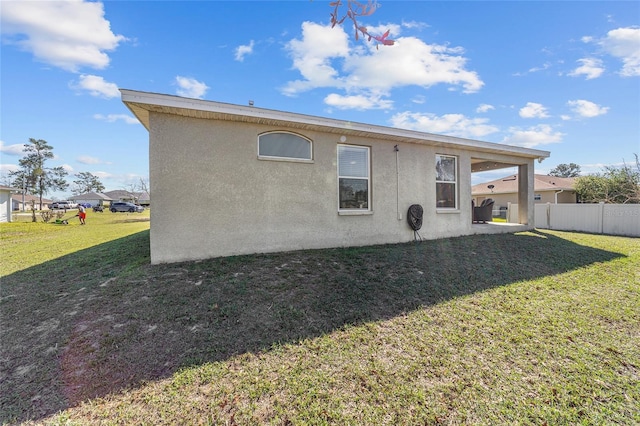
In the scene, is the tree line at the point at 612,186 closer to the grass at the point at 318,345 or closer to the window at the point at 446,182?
the window at the point at 446,182

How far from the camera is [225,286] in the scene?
13.6ft

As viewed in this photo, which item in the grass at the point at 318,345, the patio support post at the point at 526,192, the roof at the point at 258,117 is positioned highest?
the roof at the point at 258,117

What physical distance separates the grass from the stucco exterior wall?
74 cm

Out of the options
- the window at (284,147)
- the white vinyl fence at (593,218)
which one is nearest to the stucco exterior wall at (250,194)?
the window at (284,147)

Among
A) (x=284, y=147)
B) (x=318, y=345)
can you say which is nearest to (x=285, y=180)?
(x=284, y=147)

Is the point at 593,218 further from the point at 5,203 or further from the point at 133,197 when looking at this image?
the point at 133,197

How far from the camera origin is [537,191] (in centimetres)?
1972

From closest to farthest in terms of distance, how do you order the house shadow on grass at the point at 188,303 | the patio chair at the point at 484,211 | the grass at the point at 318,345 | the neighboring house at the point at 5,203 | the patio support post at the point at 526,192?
the grass at the point at 318,345
the house shadow on grass at the point at 188,303
the patio support post at the point at 526,192
the patio chair at the point at 484,211
the neighboring house at the point at 5,203

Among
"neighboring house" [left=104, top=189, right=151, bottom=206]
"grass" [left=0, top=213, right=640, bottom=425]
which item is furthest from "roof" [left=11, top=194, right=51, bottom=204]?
"grass" [left=0, top=213, right=640, bottom=425]

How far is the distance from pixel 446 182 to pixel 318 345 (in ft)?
23.3

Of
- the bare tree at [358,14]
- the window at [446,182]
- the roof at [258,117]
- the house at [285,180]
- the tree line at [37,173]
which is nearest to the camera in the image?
the bare tree at [358,14]

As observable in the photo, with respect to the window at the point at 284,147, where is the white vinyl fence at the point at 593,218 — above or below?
below

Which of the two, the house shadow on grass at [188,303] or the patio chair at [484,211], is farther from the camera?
the patio chair at [484,211]

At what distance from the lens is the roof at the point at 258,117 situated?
475 centimetres
